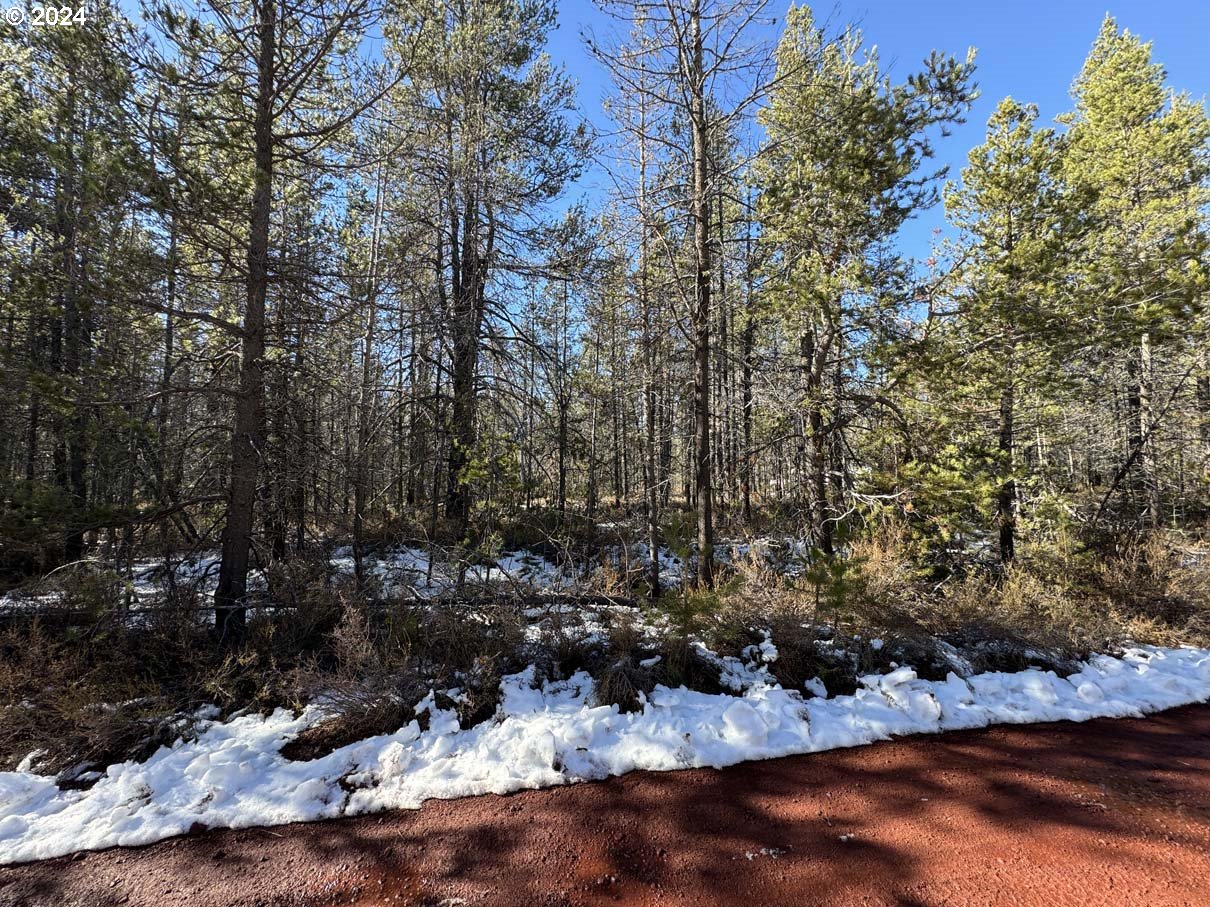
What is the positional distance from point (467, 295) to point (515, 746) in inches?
265

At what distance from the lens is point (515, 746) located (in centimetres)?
380

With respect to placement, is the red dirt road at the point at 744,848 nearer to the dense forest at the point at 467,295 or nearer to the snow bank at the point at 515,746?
the snow bank at the point at 515,746

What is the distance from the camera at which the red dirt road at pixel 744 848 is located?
8.50 feet

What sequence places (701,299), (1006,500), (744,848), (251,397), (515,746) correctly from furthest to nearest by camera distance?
1. (1006,500)
2. (701,299)
3. (251,397)
4. (515,746)
5. (744,848)

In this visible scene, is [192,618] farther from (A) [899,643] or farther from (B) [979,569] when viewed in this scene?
(B) [979,569]

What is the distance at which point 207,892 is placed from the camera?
263 centimetres

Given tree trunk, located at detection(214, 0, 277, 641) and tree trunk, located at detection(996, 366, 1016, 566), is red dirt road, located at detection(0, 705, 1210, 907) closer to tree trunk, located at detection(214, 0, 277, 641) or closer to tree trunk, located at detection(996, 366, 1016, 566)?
tree trunk, located at detection(214, 0, 277, 641)

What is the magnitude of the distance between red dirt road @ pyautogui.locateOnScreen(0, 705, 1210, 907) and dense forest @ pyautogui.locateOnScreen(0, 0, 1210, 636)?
2.37 meters

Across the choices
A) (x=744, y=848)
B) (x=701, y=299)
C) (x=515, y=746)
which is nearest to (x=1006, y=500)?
(x=701, y=299)

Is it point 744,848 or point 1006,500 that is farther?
point 1006,500

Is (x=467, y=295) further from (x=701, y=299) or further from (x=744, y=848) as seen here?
(x=744, y=848)

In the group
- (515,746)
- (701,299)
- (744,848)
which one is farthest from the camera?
(701,299)

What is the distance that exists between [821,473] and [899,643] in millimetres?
3131

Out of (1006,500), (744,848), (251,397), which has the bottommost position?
(744,848)
